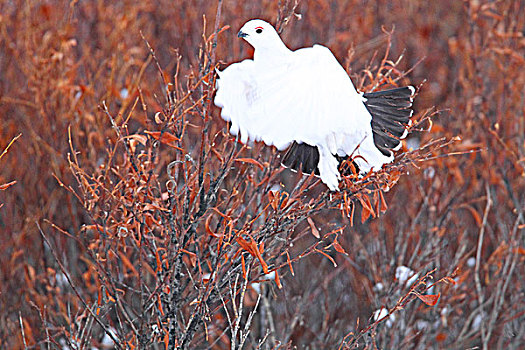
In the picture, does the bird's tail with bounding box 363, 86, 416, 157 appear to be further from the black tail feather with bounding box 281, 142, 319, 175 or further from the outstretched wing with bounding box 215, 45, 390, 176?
the black tail feather with bounding box 281, 142, 319, 175

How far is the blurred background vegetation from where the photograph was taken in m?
2.89

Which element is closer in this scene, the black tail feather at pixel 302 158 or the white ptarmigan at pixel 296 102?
the white ptarmigan at pixel 296 102

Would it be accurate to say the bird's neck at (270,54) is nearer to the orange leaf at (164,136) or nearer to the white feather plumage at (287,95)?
the white feather plumage at (287,95)

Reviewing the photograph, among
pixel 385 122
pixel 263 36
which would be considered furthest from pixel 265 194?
pixel 263 36

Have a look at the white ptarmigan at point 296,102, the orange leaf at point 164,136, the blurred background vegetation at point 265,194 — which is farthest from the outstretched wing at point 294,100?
the blurred background vegetation at point 265,194

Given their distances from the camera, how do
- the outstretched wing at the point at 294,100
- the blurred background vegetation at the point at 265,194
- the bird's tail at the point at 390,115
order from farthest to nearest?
the blurred background vegetation at the point at 265,194, the bird's tail at the point at 390,115, the outstretched wing at the point at 294,100

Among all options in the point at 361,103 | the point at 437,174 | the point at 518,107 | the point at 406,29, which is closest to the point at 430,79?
the point at 406,29

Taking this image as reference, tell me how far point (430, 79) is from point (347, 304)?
2.80 meters

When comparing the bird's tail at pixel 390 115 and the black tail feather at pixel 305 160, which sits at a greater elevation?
the bird's tail at pixel 390 115

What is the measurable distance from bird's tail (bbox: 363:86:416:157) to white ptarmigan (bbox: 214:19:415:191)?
0.03 metres

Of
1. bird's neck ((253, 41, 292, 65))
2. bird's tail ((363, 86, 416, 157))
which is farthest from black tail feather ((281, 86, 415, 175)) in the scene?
bird's neck ((253, 41, 292, 65))

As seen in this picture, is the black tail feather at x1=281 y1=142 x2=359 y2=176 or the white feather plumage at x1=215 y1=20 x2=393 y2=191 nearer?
the white feather plumage at x1=215 y1=20 x2=393 y2=191

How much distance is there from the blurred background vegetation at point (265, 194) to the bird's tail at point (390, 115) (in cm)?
44

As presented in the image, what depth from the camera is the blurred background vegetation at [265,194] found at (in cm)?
289
